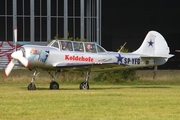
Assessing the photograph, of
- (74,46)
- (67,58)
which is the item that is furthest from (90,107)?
(74,46)

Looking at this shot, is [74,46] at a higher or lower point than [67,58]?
higher

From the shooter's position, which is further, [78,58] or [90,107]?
[78,58]

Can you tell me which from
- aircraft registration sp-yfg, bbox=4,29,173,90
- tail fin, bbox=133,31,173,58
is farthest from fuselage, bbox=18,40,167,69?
tail fin, bbox=133,31,173,58

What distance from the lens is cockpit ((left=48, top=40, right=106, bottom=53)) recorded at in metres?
25.7

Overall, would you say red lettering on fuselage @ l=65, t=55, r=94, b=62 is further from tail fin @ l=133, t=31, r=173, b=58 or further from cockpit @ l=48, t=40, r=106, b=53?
tail fin @ l=133, t=31, r=173, b=58

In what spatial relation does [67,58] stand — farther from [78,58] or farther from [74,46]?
[74,46]

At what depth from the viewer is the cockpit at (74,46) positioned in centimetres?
2569

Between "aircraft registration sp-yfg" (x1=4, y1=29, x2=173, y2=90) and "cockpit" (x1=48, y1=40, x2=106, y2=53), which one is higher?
"cockpit" (x1=48, y1=40, x2=106, y2=53)

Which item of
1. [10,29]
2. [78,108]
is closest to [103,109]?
[78,108]

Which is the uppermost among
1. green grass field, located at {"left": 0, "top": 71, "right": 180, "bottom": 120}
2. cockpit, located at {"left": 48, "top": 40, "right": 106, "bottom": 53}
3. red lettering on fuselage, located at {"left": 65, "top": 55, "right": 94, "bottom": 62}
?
cockpit, located at {"left": 48, "top": 40, "right": 106, "bottom": 53}

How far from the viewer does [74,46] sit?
1019 inches

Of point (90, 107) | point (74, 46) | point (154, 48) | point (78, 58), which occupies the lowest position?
point (90, 107)

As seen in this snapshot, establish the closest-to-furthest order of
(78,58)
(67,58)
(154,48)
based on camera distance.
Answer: (67,58) < (78,58) < (154,48)

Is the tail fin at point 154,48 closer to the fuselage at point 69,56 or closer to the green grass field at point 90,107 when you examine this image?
the fuselage at point 69,56
